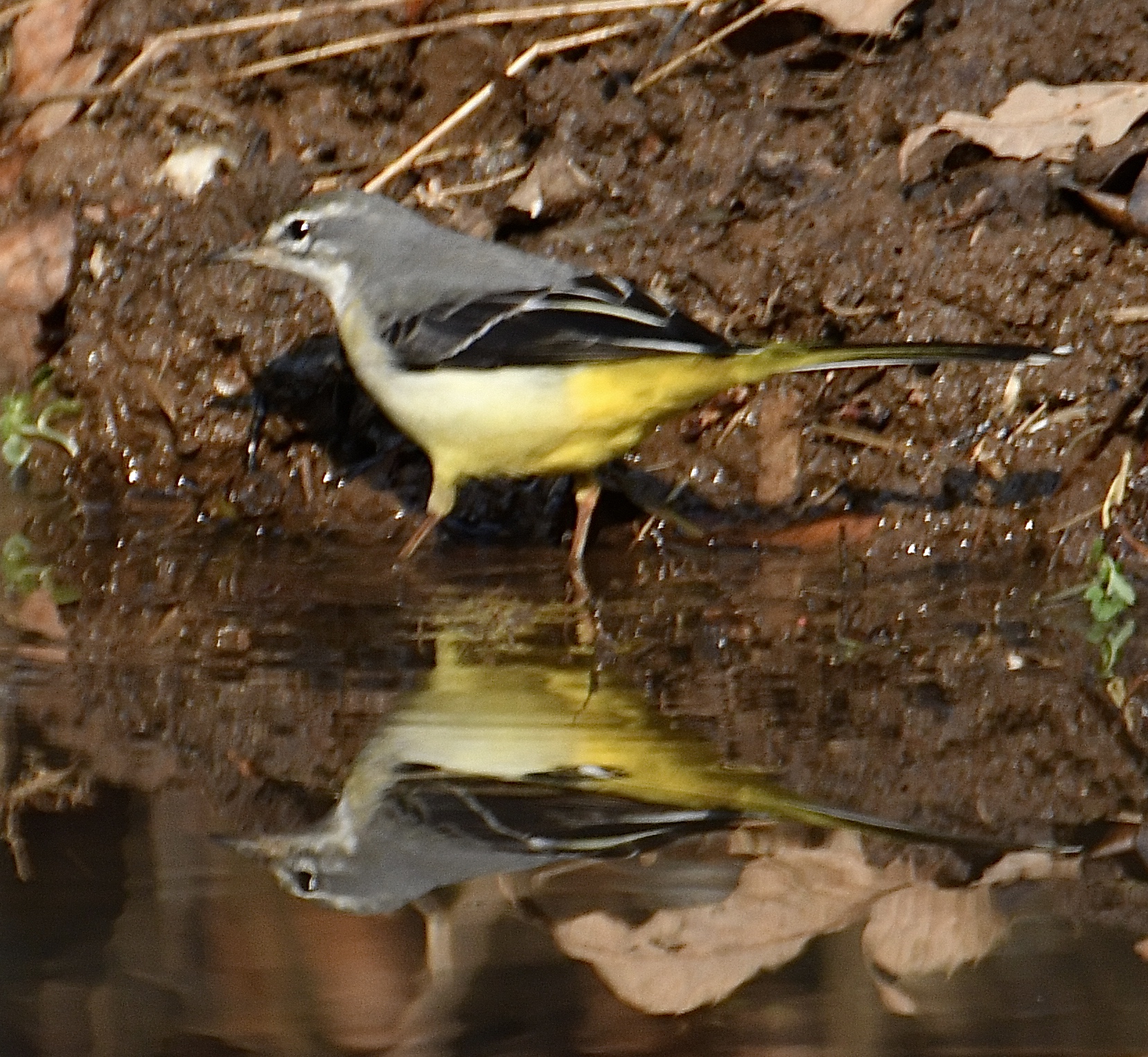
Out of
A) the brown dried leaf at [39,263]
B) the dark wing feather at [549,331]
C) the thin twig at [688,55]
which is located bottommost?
the dark wing feather at [549,331]

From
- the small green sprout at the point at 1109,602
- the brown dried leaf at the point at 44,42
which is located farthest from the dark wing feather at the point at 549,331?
the brown dried leaf at the point at 44,42

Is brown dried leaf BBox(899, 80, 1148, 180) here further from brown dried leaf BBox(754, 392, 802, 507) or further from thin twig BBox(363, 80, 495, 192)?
thin twig BBox(363, 80, 495, 192)

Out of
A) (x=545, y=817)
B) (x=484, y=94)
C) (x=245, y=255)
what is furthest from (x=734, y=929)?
(x=484, y=94)

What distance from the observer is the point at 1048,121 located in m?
7.27

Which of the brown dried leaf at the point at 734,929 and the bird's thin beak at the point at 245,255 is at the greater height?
the bird's thin beak at the point at 245,255

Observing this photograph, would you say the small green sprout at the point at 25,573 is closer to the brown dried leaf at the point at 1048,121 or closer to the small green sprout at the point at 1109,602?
the small green sprout at the point at 1109,602

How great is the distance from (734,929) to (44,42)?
687 cm

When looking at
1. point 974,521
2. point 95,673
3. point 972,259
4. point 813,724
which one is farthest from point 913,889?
point 972,259

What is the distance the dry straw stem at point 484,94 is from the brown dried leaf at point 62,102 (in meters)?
1.61

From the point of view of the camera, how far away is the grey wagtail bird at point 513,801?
154 inches

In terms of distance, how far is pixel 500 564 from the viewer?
273 inches

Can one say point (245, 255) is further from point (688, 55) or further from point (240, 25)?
point (688, 55)

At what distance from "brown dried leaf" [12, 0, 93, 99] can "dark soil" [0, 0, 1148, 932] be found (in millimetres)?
133

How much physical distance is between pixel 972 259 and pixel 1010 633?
188cm
